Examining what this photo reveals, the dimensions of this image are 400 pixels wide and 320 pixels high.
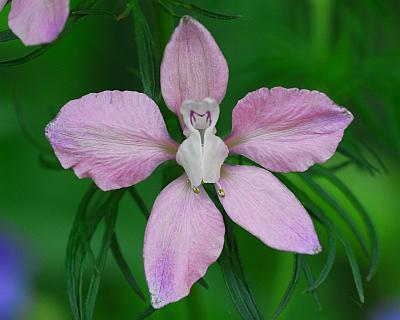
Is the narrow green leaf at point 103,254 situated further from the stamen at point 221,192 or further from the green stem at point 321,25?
the green stem at point 321,25

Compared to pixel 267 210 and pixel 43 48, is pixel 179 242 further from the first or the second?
pixel 43 48

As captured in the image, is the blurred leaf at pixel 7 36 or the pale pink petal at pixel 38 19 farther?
the blurred leaf at pixel 7 36

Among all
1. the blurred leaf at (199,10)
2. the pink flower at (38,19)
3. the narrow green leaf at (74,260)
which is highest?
the pink flower at (38,19)

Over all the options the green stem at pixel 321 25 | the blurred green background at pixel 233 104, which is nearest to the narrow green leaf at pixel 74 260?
the blurred green background at pixel 233 104

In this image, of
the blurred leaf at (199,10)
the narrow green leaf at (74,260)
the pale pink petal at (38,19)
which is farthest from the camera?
the narrow green leaf at (74,260)

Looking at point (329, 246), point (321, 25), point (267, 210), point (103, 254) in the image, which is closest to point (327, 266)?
point (329, 246)

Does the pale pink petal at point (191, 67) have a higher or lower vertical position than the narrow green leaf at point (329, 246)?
higher

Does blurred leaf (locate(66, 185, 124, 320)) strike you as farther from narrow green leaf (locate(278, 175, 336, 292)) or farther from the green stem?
Result: the green stem
